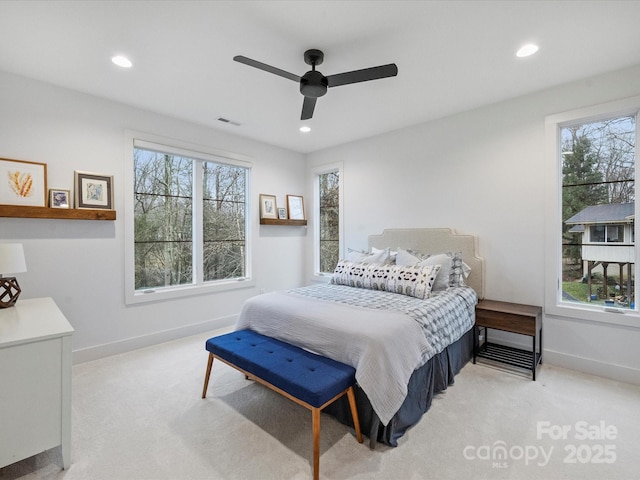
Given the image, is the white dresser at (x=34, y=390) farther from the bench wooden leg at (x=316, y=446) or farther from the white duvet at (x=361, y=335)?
the bench wooden leg at (x=316, y=446)

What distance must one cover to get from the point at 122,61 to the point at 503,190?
148 inches

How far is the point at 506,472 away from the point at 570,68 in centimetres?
308

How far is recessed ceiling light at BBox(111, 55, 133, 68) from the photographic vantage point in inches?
94.2

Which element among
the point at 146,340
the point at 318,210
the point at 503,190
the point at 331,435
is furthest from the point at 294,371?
the point at 318,210

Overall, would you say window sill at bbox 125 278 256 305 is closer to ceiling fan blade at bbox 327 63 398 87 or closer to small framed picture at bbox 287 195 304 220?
small framed picture at bbox 287 195 304 220

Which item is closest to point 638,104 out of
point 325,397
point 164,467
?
point 325,397

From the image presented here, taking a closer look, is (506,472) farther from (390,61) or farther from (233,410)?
(390,61)

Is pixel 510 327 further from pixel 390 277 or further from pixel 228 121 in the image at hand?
pixel 228 121

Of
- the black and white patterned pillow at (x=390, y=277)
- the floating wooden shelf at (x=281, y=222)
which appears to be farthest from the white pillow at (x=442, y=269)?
the floating wooden shelf at (x=281, y=222)

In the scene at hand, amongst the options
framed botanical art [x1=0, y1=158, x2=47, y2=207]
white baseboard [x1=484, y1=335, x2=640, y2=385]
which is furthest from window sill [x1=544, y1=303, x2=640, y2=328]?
framed botanical art [x1=0, y1=158, x2=47, y2=207]

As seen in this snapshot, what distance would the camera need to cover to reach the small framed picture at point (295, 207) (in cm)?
494

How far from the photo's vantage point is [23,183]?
266cm

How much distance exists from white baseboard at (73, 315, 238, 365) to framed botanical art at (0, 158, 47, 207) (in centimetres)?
148

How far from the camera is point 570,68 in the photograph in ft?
8.39
